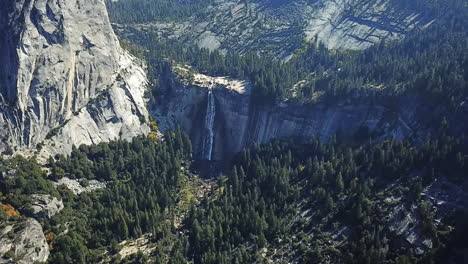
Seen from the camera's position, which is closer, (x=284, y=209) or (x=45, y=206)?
(x=45, y=206)

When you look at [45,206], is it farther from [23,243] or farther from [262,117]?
[262,117]

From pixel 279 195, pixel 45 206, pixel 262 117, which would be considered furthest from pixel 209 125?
pixel 45 206

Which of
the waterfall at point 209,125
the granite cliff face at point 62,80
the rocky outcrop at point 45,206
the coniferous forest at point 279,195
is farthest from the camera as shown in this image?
the waterfall at point 209,125

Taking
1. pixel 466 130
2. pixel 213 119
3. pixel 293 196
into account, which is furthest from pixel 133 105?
pixel 466 130

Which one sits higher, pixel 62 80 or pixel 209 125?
pixel 62 80

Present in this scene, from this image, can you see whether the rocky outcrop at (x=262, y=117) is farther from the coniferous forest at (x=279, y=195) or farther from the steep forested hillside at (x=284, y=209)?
the steep forested hillside at (x=284, y=209)

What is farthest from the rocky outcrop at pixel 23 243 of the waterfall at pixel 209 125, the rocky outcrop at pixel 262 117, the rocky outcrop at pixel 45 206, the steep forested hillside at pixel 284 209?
the waterfall at pixel 209 125

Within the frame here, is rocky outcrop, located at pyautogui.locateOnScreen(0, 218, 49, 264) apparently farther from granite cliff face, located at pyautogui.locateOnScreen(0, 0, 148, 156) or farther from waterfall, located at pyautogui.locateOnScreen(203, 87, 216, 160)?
waterfall, located at pyautogui.locateOnScreen(203, 87, 216, 160)
